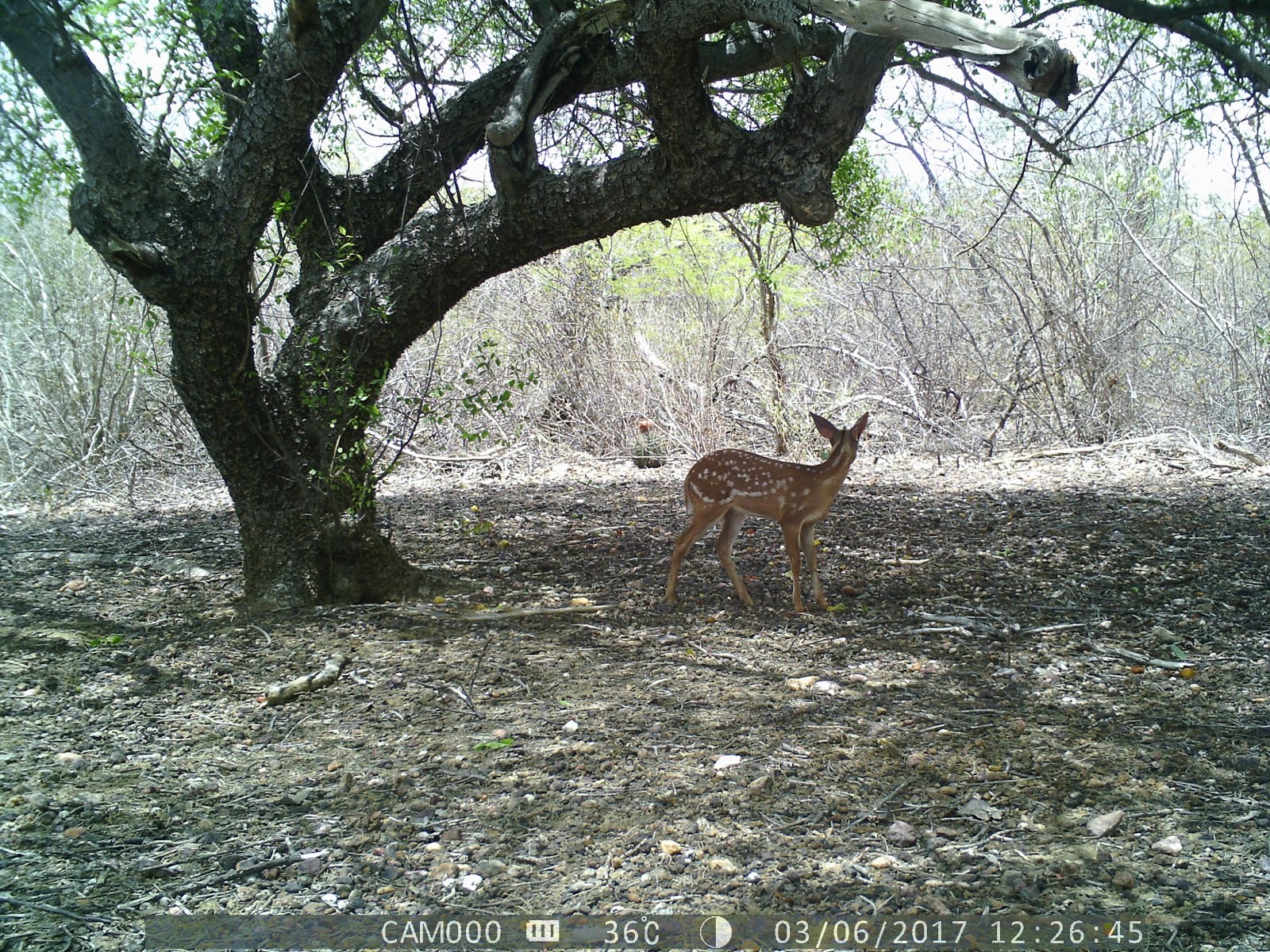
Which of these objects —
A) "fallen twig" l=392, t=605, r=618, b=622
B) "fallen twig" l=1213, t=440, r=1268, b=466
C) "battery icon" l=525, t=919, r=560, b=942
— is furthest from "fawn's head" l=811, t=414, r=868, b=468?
"fallen twig" l=1213, t=440, r=1268, b=466

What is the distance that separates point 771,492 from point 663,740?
2168mm

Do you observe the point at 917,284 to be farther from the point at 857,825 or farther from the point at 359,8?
the point at 857,825

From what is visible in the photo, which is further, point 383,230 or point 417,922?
point 383,230

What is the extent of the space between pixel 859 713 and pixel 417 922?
2007mm

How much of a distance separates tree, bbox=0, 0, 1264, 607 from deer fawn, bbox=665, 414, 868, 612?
1.37m

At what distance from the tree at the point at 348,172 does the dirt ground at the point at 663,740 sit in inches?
37.4

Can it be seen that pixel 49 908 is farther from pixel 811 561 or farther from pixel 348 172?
pixel 348 172

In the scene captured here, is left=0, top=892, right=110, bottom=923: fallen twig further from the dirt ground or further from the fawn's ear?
the fawn's ear

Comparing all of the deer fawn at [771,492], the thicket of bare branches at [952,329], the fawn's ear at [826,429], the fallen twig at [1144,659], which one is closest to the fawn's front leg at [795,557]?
the deer fawn at [771,492]

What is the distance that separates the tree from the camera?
4582mm

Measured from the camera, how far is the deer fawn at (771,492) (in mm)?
5551

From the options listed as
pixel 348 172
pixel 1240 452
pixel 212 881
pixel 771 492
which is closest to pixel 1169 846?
pixel 212 881

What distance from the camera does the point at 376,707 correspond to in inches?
163

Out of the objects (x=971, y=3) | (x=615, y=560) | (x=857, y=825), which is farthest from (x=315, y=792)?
(x=971, y=3)
